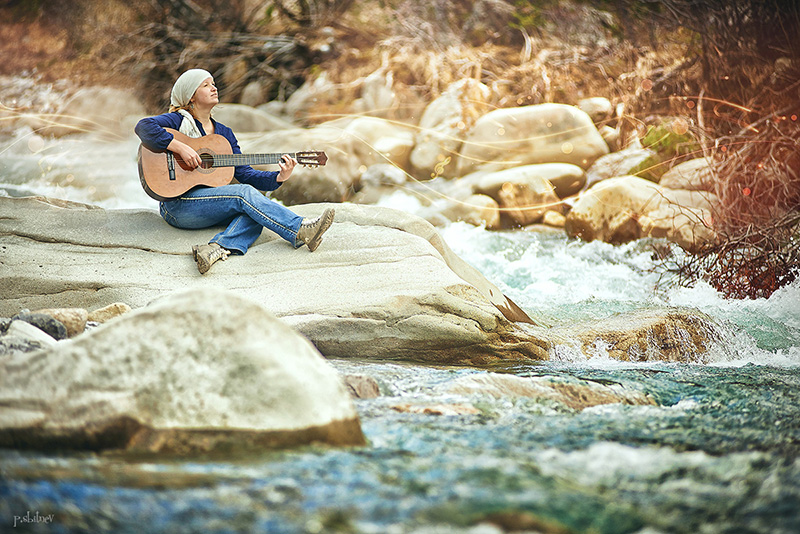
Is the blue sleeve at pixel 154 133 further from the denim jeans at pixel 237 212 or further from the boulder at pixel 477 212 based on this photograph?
the boulder at pixel 477 212

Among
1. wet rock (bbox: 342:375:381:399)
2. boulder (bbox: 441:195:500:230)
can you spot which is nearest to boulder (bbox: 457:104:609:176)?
boulder (bbox: 441:195:500:230)

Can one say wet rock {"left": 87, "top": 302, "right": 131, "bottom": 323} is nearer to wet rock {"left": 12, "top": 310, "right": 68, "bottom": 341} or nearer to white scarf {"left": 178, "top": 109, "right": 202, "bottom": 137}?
wet rock {"left": 12, "top": 310, "right": 68, "bottom": 341}

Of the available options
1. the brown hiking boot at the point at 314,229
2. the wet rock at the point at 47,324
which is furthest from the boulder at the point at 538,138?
the wet rock at the point at 47,324

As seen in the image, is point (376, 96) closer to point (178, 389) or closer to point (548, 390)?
point (548, 390)

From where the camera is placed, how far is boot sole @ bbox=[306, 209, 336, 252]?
3.65 m

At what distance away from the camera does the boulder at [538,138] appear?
795cm

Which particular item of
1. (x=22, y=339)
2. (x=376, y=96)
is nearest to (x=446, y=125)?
(x=376, y=96)

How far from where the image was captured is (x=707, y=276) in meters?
4.89

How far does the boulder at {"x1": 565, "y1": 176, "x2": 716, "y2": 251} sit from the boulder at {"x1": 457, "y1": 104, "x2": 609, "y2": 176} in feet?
4.30

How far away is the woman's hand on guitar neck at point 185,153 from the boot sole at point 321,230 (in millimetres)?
765

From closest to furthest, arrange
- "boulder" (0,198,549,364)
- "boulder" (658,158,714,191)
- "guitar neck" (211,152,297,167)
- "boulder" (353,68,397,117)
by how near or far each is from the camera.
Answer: "boulder" (0,198,549,364), "guitar neck" (211,152,297,167), "boulder" (658,158,714,191), "boulder" (353,68,397,117)

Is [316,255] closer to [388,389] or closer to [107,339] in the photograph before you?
[388,389]

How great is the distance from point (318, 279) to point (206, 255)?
0.61 m

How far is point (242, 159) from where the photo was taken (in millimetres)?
3816
